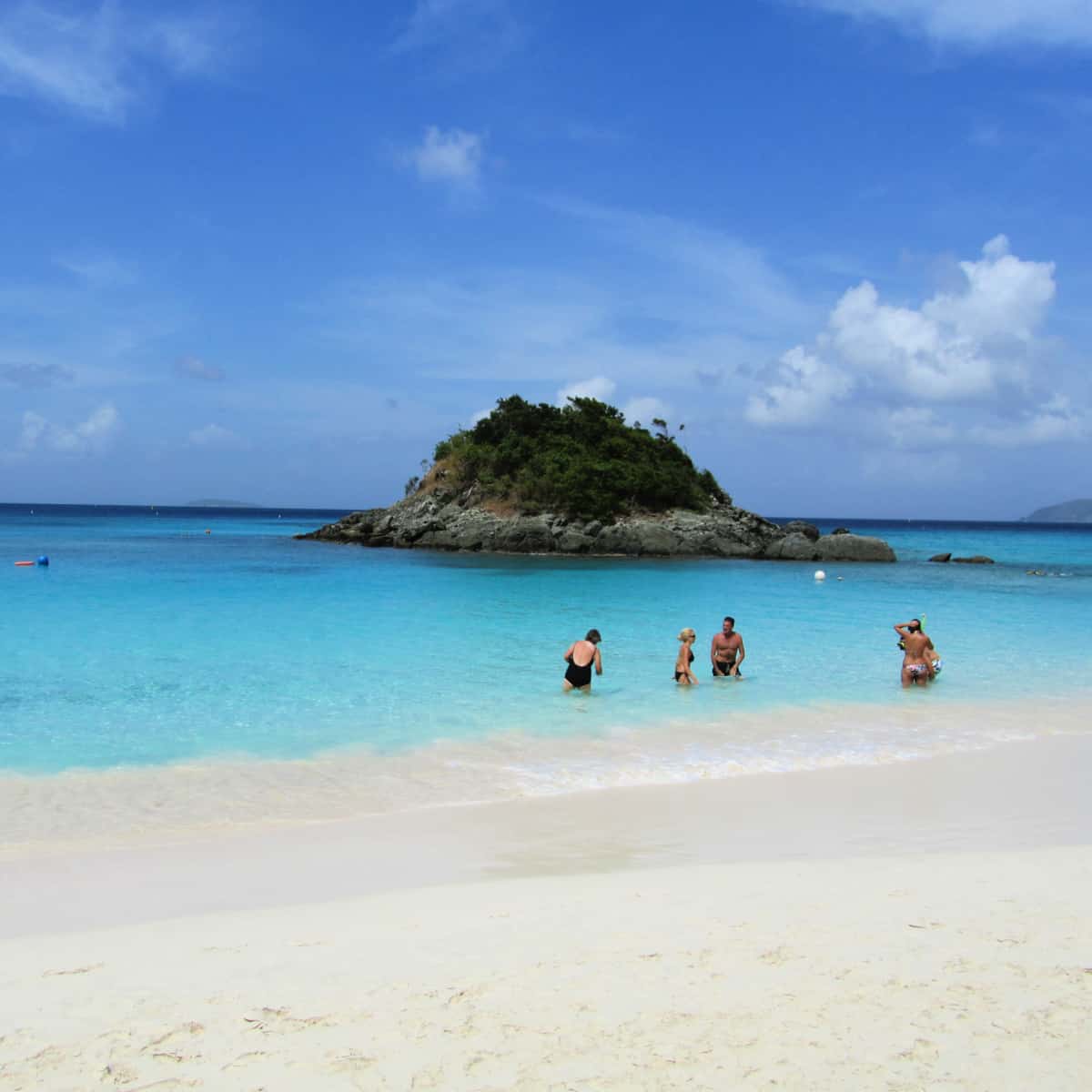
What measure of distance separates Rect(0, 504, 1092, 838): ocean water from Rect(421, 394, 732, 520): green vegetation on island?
19.5 meters

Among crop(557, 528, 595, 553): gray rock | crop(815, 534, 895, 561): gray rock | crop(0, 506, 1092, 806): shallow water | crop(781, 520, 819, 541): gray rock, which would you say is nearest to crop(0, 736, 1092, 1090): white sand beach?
crop(0, 506, 1092, 806): shallow water

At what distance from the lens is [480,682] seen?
48.1ft

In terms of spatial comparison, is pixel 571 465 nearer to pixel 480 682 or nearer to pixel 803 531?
pixel 803 531

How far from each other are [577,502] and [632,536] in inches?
159

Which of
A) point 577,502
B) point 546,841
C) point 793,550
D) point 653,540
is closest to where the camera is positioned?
point 546,841

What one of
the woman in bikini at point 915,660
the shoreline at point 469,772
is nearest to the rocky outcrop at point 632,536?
the woman in bikini at point 915,660

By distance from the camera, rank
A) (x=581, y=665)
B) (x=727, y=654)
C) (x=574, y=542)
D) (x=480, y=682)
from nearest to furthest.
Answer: (x=581, y=665), (x=480, y=682), (x=727, y=654), (x=574, y=542)

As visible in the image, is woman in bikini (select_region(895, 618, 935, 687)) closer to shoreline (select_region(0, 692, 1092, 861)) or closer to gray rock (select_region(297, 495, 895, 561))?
shoreline (select_region(0, 692, 1092, 861))

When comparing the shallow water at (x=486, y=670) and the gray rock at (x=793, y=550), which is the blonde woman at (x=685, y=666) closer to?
the shallow water at (x=486, y=670)

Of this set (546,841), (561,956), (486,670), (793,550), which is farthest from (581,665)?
Answer: (793,550)

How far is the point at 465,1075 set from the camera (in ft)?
11.9

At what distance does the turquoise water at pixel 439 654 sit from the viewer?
11.6 m

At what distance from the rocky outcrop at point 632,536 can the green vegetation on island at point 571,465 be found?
1.14 m

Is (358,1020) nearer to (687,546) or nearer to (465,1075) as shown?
(465,1075)
